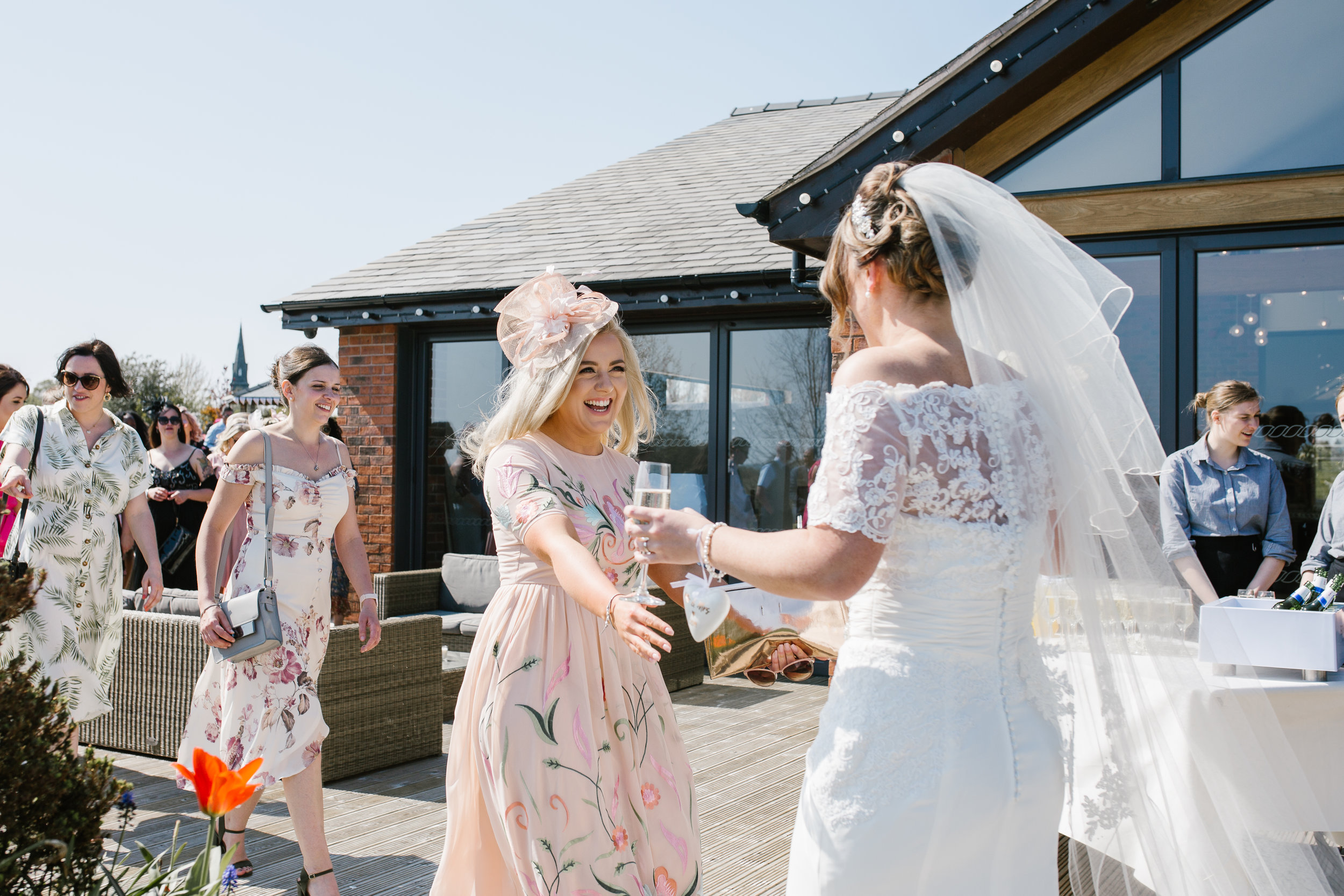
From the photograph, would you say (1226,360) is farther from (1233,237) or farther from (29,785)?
(29,785)

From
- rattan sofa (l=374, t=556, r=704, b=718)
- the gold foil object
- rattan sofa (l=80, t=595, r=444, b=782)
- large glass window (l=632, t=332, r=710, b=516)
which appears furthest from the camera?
large glass window (l=632, t=332, r=710, b=516)

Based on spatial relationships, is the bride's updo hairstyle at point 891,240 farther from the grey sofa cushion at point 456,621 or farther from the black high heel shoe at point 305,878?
the grey sofa cushion at point 456,621

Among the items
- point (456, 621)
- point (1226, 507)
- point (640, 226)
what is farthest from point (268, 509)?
point (640, 226)

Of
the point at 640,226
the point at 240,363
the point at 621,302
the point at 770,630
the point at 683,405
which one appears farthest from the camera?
the point at 240,363

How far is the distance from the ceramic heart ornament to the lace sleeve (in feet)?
0.92

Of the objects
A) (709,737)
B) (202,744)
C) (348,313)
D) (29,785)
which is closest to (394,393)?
(348,313)

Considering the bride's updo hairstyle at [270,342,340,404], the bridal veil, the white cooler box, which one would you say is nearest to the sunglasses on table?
the bridal veil

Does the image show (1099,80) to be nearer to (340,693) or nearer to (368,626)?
(368,626)

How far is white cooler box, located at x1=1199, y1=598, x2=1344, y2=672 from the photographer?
317 centimetres

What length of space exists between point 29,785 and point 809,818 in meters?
1.35

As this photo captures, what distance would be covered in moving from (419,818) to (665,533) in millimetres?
3368

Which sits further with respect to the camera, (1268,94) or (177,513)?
(177,513)

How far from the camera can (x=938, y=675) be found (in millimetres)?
1770

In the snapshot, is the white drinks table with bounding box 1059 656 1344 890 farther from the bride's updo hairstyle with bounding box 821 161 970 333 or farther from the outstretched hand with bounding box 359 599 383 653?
the outstretched hand with bounding box 359 599 383 653
